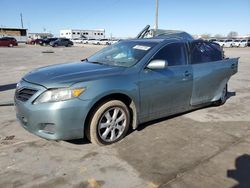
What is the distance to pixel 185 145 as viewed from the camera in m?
4.32

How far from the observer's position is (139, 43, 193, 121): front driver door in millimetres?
4547

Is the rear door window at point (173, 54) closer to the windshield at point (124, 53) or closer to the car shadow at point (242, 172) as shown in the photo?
the windshield at point (124, 53)

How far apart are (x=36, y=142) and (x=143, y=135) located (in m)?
1.73

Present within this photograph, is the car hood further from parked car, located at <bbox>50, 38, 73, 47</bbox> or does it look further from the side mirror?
parked car, located at <bbox>50, 38, 73, 47</bbox>

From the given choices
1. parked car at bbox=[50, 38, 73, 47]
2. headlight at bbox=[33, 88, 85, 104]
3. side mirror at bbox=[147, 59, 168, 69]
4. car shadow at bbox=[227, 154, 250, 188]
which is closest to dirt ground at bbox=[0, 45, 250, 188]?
car shadow at bbox=[227, 154, 250, 188]

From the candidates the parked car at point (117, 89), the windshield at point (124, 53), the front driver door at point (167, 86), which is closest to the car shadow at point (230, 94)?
the parked car at point (117, 89)

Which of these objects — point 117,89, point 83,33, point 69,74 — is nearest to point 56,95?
point 69,74

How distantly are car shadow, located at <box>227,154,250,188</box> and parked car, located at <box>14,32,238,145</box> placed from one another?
157 centimetres

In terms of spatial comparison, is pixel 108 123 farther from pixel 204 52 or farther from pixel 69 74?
pixel 204 52

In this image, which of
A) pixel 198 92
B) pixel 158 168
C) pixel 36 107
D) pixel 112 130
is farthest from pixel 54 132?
pixel 198 92

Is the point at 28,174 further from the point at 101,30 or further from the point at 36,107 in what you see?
the point at 101,30

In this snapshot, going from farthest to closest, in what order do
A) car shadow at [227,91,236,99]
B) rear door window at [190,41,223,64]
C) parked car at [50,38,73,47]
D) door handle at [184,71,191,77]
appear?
parked car at [50,38,73,47], car shadow at [227,91,236,99], rear door window at [190,41,223,64], door handle at [184,71,191,77]

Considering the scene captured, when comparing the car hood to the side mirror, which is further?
the side mirror

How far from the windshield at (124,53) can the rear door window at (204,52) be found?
98 centimetres
